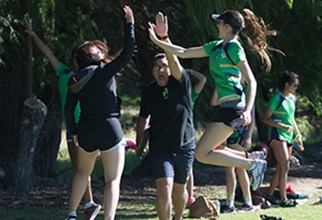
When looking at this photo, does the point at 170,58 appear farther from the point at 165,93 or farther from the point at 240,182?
the point at 240,182

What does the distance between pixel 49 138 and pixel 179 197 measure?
18.0 feet

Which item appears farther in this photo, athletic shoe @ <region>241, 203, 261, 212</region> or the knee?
athletic shoe @ <region>241, 203, 261, 212</region>

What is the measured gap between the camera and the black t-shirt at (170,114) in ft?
25.6

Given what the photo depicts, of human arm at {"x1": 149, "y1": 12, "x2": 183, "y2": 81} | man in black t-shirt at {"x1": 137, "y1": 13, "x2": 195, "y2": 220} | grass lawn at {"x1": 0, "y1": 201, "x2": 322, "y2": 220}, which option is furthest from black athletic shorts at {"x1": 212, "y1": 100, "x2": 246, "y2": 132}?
grass lawn at {"x1": 0, "y1": 201, "x2": 322, "y2": 220}

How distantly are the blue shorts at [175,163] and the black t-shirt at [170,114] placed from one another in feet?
0.19

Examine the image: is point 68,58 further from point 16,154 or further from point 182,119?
point 182,119

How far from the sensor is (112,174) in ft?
24.6

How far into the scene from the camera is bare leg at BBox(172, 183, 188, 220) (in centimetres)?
791

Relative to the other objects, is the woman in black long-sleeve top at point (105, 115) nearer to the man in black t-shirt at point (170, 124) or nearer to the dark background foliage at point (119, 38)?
the man in black t-shirt at point (170, 124)

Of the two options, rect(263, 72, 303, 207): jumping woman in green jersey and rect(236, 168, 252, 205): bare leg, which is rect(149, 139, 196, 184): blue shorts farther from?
rect(263, 72, 303, 207): jumping woman in green jersey

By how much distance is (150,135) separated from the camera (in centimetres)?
797

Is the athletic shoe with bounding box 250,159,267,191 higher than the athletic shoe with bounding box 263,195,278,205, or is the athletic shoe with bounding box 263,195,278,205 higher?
the athletic shoe with bounding box 250,159,267,191

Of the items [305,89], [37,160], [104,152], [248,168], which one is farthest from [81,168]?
[305,89]

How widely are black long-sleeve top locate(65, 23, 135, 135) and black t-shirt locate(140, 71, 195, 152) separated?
0.51 m
